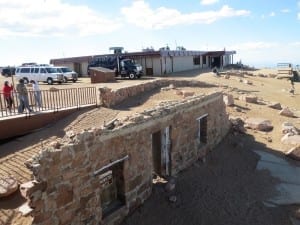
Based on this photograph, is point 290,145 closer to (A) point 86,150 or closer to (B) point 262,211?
(B) point 262,211

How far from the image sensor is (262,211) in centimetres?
1202

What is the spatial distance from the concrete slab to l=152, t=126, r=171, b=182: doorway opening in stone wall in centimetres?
389

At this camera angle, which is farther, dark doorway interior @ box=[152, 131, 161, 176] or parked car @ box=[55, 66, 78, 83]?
parked car @ box=[55, 66, 78, 83]

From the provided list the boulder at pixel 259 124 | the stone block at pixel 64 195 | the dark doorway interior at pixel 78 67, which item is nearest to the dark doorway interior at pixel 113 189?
the stone block at pixel 64 195

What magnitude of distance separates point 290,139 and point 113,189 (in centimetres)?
1153

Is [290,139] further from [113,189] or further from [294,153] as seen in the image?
[113,189]

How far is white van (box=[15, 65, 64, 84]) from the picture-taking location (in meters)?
33.1

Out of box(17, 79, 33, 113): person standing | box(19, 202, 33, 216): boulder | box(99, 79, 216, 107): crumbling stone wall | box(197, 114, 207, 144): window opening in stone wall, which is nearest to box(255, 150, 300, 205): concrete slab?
box(197, 114, 207, 144): window opening in stone wall

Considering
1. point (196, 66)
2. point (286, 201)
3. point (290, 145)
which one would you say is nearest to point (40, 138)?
point (286, 201)

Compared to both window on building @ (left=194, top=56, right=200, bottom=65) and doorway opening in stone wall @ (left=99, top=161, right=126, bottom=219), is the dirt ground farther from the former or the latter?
A: window on building @ (left=194, top=56, right=200, bottom=65)

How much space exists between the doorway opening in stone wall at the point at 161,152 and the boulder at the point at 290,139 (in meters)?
8.34

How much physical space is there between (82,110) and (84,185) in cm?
913

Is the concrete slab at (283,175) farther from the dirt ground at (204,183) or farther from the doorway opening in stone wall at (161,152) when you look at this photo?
the doorway opening in stone wall at (161,152)

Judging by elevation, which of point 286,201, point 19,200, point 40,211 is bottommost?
point 286,201
